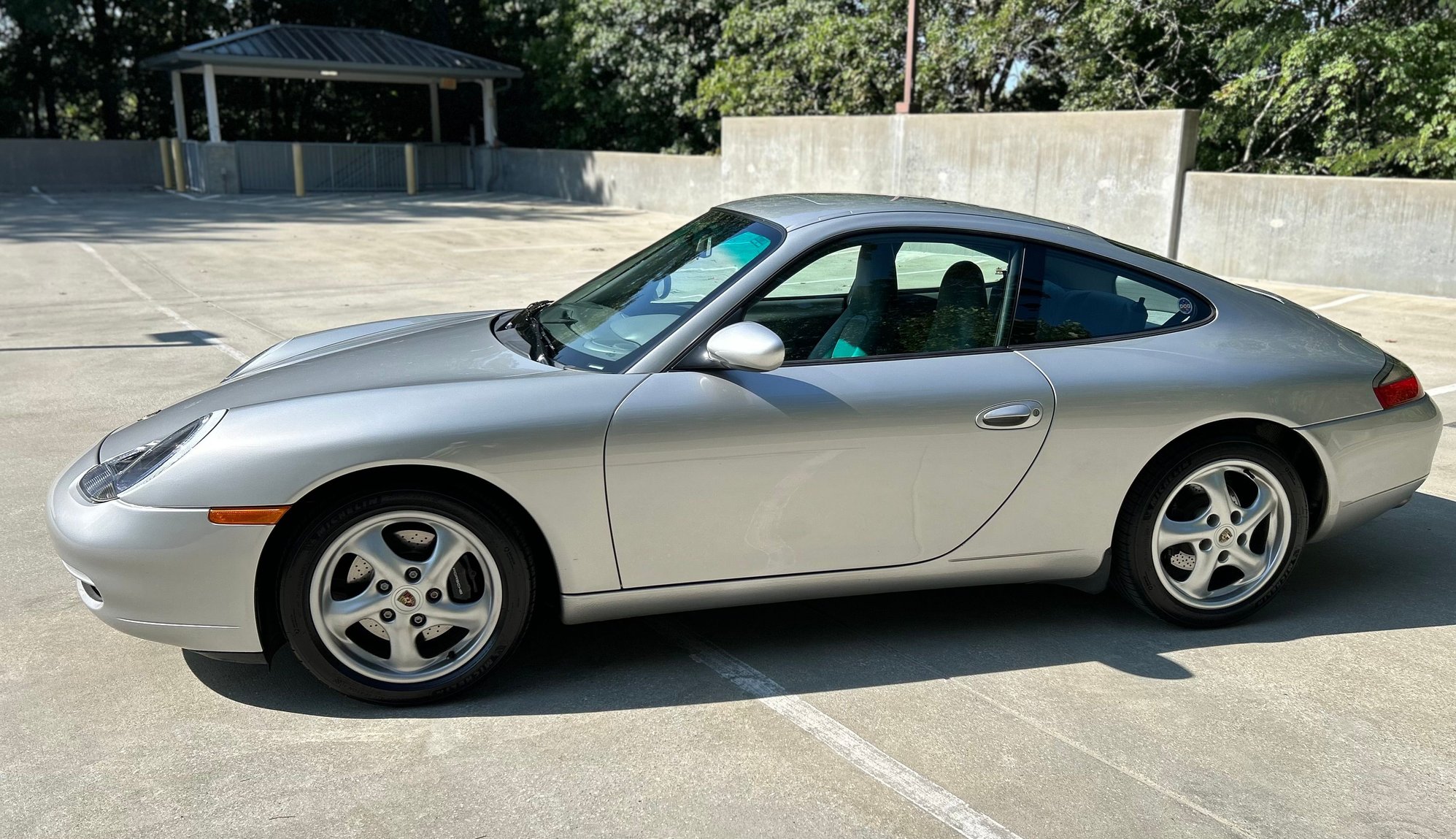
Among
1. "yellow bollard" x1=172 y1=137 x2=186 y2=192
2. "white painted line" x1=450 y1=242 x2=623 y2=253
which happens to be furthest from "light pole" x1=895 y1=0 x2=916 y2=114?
"yellow bollard" x1=172 y1=137 x2=186 y2=192

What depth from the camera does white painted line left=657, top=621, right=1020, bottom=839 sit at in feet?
9.32

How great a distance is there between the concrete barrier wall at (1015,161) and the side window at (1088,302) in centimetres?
1120

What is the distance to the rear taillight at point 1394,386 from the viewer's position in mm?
4020

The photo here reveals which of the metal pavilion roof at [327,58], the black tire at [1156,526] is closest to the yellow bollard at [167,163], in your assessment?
the metal pavilion roof at [327,58]

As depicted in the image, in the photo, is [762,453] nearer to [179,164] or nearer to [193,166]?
[193,166]

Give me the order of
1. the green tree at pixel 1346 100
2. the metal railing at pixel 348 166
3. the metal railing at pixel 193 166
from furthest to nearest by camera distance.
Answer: the metal railing at pixel 348 166 → the metal railing at pixel 193 166 → the green tree at pixel 1346 100

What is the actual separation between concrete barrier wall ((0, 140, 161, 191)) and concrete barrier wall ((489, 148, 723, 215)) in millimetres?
10448

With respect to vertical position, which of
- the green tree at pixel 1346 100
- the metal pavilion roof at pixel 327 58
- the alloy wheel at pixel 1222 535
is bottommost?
the alloy wheel at pixel 1222 535

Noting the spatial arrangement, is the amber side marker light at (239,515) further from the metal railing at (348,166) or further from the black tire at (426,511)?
the metal railing at (348,166)

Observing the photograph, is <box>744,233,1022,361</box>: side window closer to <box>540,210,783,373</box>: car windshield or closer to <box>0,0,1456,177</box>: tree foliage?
<box>540,210,783,373</box>: car windshield

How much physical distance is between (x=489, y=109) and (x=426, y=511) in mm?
30691

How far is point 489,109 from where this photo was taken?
105 feet

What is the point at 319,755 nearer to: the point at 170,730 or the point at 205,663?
the point at 170,730

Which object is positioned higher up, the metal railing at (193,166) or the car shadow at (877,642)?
the metal railing at (193,166)
